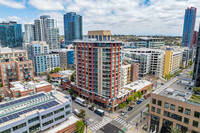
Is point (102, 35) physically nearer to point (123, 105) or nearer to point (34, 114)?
point (123, 105)

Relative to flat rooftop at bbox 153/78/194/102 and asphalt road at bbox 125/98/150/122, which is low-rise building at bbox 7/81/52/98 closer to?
asphalt road at bbox 125/98/150/122

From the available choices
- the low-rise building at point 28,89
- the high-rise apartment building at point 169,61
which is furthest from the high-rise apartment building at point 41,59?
the high-rise apartment building at point 169,61

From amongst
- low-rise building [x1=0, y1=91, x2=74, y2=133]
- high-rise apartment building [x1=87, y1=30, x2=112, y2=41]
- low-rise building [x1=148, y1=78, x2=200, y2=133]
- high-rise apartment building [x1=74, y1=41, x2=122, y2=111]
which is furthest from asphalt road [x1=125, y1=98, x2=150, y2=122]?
high-rise apartment building [x1=87, y1=30, x2=112, y2=41]

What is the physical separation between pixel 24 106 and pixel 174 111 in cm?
5518

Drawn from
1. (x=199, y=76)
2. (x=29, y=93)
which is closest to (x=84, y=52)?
(x=29, y=93)

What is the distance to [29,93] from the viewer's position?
200ft

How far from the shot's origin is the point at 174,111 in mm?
48500

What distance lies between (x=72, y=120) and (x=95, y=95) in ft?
94.8

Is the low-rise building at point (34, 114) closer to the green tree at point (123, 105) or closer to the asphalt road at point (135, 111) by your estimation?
the green tree at point (123, 105)

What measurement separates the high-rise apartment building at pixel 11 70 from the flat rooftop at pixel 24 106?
34207 millimetres

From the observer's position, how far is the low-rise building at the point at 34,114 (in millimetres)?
40553

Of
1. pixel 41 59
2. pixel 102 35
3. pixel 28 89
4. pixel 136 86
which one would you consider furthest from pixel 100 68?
pixel 41 59

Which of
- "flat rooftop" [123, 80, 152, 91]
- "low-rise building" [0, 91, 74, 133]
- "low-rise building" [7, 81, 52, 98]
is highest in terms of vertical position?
"low-rise building" [7, 81, 52, 98]

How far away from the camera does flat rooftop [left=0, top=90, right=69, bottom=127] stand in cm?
4194
